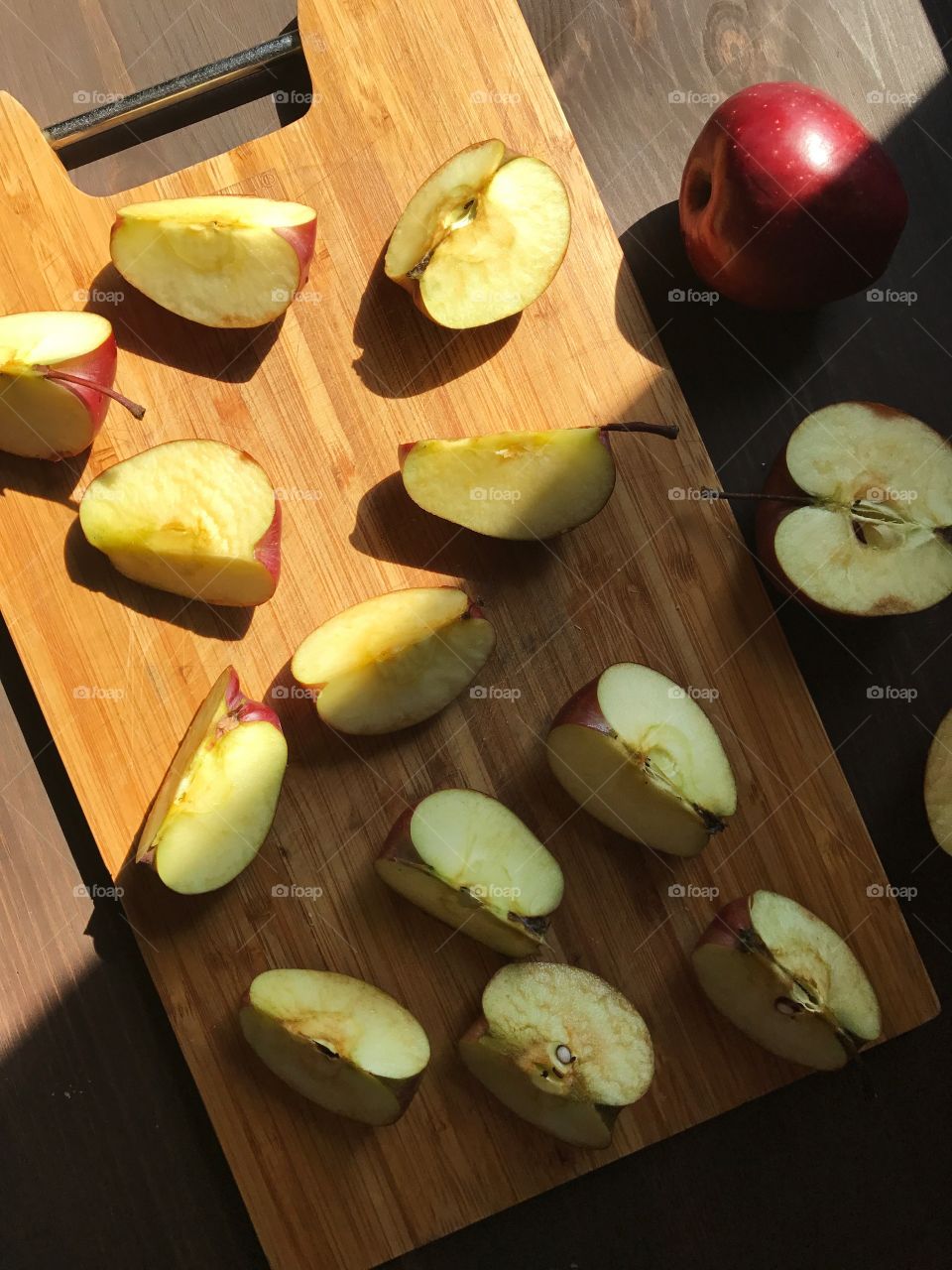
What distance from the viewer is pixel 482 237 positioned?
1.86 metres

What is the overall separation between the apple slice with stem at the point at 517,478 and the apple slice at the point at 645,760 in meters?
0.28

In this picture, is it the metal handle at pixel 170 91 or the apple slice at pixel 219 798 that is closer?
the apple slice at pixel 219 798

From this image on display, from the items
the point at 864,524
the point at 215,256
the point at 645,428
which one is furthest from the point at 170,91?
the point at 864,524

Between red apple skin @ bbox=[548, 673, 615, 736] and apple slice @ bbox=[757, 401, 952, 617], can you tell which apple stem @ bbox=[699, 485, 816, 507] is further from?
red apple skin @ bbox=[548, 673, 615, 736]

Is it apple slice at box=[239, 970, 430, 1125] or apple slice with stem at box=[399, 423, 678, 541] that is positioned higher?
apple slice with stem at box=[399, 423, 678, 541]

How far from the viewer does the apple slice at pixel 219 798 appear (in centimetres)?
177

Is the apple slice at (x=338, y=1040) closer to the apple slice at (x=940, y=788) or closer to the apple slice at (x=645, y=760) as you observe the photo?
the apple slice at (x=645, y=760)

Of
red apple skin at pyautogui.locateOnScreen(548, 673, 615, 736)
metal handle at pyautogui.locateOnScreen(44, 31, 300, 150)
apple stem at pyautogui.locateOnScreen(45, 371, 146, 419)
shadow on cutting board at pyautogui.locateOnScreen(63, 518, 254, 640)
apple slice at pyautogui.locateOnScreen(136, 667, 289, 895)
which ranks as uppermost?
metal handle at pyautogui.locateOnScreen(44, 31, 300, 150)

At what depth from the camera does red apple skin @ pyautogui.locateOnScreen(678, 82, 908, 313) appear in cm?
180

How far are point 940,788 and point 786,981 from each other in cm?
44

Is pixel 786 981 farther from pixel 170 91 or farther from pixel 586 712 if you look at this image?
pixel 170 91

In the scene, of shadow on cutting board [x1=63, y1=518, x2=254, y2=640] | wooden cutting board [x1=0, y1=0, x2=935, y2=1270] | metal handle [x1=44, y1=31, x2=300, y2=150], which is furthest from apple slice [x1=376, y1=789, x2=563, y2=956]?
metal handle [x1=44, y1=31, x2=300, y2=150]

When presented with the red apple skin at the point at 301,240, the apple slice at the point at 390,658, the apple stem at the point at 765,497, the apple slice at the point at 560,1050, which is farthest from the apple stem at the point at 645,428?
the apple slice at the point at 560,1050

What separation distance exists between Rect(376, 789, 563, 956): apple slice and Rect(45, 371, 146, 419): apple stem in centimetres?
78
